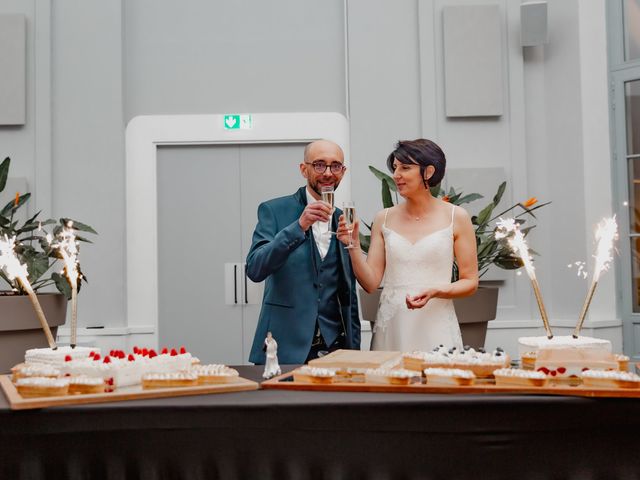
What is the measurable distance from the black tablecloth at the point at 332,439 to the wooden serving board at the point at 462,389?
27 millimetres

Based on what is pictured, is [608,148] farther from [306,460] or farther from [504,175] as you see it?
[306,460]

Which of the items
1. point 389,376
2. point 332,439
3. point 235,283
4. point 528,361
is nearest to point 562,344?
point 528,361

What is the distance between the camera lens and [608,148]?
5648 mm

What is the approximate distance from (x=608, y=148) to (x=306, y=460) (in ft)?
14.7

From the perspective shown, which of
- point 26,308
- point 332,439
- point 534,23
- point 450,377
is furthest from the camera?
point 534,23

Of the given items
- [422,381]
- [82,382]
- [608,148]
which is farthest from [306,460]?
[608,148]

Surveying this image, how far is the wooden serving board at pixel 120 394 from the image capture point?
6.31 feet

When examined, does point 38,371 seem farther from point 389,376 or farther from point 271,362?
point 389,376

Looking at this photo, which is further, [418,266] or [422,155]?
[418,266]

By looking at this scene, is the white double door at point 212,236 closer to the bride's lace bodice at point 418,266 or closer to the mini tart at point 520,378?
the bride's lace bodice at point 418,266

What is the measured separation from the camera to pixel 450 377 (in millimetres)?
2059

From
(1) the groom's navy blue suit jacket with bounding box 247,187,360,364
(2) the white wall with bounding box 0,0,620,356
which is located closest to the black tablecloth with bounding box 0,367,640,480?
(1) the groom's navy blue suit jacket with bounding box 247,187,360,364

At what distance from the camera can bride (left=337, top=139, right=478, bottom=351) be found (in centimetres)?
302

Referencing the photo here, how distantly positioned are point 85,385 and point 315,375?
628 millimetres
